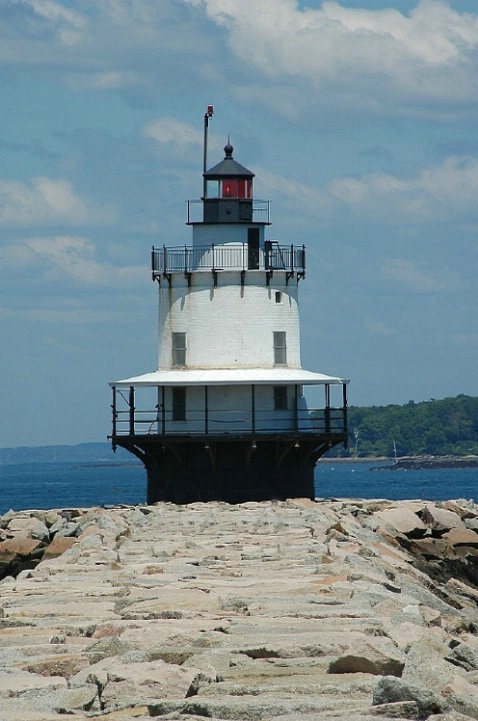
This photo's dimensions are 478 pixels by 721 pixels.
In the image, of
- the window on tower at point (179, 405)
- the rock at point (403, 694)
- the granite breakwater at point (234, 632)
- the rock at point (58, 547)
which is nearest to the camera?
the rock at point (403, 694)

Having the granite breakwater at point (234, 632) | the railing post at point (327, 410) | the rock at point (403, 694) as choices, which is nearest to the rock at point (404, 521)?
the railing post at point (327, 410)

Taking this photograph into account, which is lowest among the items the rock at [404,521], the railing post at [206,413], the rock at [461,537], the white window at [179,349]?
the rock at [461,537]

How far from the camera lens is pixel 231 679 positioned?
1111cm

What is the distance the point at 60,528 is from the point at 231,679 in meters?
17.9

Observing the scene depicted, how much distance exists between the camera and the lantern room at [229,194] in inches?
1282

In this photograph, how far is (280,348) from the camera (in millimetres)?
32344

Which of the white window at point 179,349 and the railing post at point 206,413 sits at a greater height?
the white window at point 179,349

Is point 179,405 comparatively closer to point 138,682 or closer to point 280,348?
point 280,348

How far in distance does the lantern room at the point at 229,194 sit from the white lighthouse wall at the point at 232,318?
129 cm

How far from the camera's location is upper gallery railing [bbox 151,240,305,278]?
106 ft

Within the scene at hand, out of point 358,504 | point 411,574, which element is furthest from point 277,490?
point 411,574

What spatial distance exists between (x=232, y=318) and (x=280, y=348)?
3.79ft

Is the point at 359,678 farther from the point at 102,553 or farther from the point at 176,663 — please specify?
the point at 102,553

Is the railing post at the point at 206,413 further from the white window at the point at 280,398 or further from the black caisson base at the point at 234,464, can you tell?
the white window at the point at 280,398
